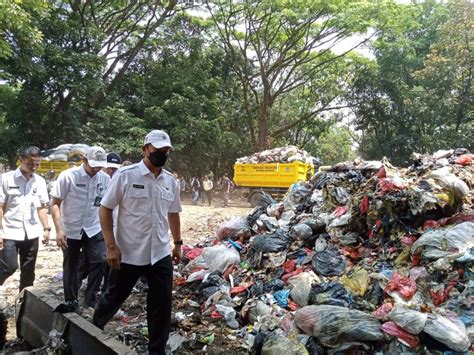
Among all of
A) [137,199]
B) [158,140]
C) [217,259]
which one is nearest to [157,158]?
[158,140]

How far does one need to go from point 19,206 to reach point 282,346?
2775 mm

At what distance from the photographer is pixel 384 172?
18.5 ft

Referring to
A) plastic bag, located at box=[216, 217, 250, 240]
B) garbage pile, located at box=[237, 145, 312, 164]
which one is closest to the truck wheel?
garbage pile, located at box=[237, 145, 312, 164]

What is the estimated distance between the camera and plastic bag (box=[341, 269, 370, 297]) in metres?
3.97

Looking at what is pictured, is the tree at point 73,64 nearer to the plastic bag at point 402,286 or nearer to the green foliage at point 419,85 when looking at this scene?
the green foliage at point 419,85

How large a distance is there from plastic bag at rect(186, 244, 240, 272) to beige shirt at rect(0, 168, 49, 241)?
Answer: 6.64 ft

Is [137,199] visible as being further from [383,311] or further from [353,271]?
[353,271]

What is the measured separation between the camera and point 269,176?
1246cm

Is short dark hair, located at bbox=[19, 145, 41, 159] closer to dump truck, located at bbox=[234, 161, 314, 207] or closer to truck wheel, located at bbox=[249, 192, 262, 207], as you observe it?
dump truck, located at bbox=[234, 161, 314, 207]

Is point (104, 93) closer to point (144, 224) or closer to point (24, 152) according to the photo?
point (24, 152)

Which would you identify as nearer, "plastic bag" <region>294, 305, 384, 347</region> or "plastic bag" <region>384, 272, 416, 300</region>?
"plastic bag" <region>294, 305, 384, 347</region>

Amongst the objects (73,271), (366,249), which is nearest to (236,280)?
(366,249)

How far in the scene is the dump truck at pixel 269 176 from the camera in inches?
471

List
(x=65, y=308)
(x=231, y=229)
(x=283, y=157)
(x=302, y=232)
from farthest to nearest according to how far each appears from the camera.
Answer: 1. (x=283, y=157)
2. (x=231, y=229)
3. (x=302, y=232)
4. (x=65, y=308)
